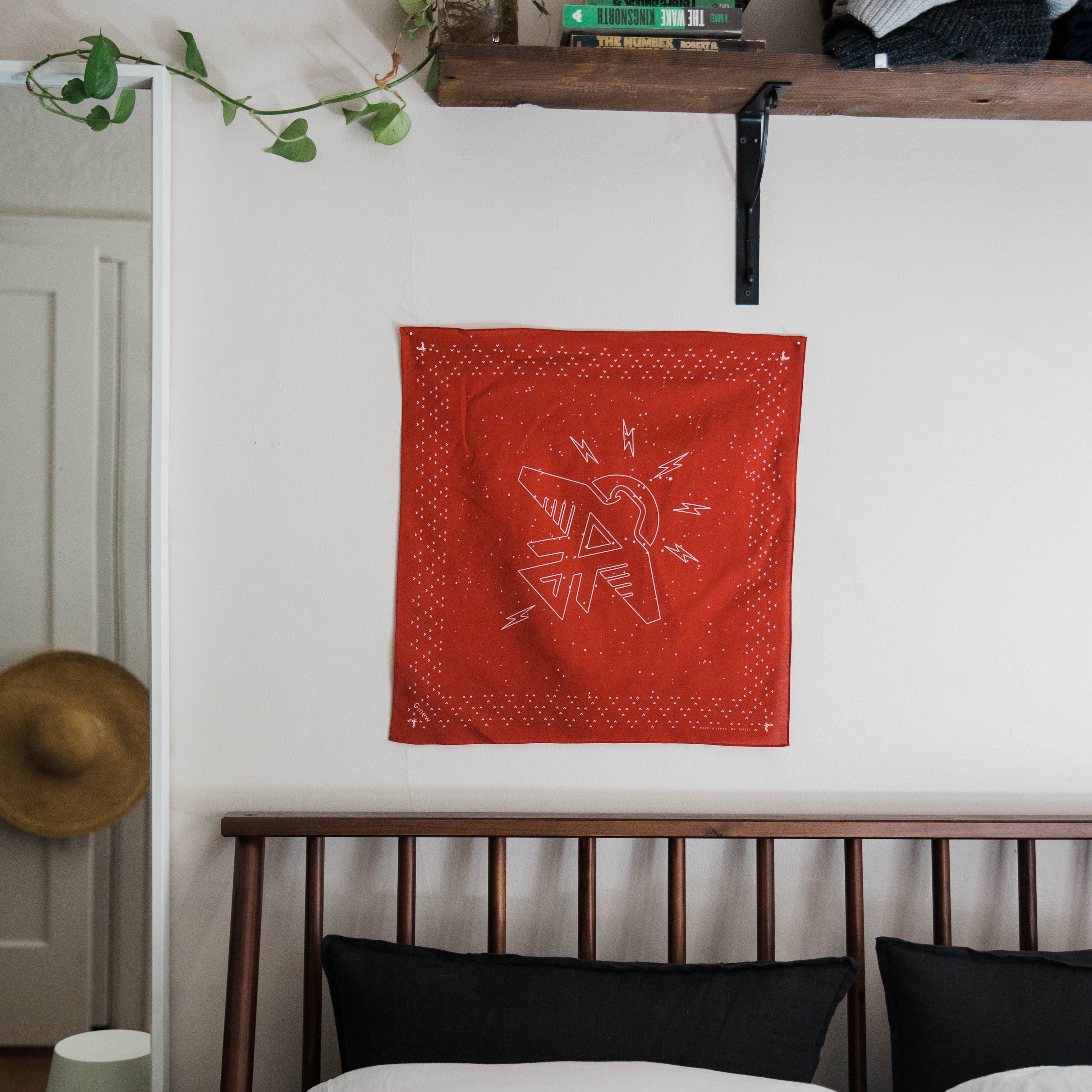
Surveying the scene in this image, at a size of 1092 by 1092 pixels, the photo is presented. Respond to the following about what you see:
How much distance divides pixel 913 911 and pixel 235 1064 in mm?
1012

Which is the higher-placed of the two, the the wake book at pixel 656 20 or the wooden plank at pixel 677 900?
the the wake book at pixel 656 20

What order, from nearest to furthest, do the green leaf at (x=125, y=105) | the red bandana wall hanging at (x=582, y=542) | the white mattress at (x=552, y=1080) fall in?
the white mattress at (x=552, y=1080) < the green leaf at (x=125, y=105) < the red bandana wall hanging at (x=582, y=542)

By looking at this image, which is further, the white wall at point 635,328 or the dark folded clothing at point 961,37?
the white wall at point 635,328

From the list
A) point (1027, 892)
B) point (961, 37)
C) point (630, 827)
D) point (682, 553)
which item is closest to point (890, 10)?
point (961, 37)

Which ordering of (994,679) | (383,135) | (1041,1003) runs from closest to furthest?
(1041,1003) < (383,135) < (994,679)

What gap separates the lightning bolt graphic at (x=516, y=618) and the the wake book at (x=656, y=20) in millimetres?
809

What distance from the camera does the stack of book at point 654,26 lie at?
3.71 feet

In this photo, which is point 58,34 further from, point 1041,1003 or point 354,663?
point 1041,1003

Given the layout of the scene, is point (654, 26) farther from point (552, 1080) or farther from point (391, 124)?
point (552, 1080)

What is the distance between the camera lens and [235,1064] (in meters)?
1.13

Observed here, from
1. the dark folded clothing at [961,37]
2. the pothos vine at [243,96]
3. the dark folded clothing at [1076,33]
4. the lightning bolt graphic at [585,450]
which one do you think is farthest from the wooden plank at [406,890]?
the dark folded clothing at [1076,33]

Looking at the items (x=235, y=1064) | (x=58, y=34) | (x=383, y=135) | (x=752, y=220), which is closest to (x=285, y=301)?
(x=383, y=135)

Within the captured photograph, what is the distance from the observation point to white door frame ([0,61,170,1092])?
118cm

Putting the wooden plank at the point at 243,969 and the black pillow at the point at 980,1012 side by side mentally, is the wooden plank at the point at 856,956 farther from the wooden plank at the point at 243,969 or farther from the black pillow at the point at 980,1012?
the wooden plank at the point at 243,969
